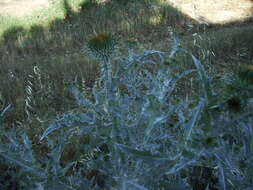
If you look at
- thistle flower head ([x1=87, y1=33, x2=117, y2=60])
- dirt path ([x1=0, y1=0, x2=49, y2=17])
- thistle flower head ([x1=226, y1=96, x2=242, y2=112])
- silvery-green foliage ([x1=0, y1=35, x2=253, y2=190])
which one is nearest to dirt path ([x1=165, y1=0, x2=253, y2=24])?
dirt path ([x1=0, y1=0, x2=49, y2=17])

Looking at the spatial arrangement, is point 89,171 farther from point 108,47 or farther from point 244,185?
point 244,185

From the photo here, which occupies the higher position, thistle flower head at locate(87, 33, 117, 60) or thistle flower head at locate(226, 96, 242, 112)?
thistle flower head at locate(87, 33, 117, 60)

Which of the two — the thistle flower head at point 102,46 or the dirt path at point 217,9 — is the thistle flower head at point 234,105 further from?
the dirt path at point 217,9

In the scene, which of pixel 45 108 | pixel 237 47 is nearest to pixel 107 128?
pixel 45 108

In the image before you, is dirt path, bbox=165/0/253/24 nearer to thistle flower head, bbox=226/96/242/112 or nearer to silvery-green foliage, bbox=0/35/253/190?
silvery-green foliage, bbox=0/35/253/190

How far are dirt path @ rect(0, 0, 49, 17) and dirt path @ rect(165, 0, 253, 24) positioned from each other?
343 cm

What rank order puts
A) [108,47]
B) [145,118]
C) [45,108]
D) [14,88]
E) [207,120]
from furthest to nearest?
[14,88] < [45,108] < [108,47] < [145,118] < [207,120]

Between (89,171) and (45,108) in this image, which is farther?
(45,108)

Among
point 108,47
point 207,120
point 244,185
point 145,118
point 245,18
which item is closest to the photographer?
point 207,120

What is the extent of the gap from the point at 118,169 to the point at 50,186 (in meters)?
0.28

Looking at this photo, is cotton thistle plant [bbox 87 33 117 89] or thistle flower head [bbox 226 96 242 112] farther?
cotton thistle plant [bbox 87 33 117 89]

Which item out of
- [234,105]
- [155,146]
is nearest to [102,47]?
[155,146]

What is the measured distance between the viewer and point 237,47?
3816mm

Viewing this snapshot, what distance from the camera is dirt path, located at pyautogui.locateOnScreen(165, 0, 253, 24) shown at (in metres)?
6.49
